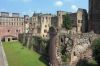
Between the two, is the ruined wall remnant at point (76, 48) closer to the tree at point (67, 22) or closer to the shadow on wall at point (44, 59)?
the shadow on wall at point (44, 59)

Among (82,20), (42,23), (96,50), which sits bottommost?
(96,50)

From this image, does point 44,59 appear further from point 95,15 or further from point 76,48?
point 95,15

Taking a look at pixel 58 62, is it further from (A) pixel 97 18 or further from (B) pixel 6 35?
(B) pixel 6 35

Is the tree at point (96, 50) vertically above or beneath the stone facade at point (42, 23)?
beneath

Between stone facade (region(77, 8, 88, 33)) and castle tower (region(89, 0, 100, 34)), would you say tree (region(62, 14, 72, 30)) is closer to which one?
stone facade (region(77, 8, 88, 33))

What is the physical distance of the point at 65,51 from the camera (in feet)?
100

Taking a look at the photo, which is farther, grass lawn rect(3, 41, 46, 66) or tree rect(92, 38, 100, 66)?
grass lawn rect(3, 41, 46, 66)

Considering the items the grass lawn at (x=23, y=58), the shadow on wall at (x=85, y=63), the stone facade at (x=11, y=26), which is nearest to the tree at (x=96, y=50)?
Answer: the shadow on wall at (x=85, y=63)

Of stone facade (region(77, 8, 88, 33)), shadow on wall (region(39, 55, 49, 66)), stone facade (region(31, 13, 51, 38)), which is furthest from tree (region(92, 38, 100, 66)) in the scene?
stone facade (region(31, 13, 51, 38))

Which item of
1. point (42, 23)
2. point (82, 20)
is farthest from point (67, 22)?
point (42, 23)

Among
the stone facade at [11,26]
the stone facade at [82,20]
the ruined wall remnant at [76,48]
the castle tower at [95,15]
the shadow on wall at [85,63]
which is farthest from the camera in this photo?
the stone facade at [11,26]

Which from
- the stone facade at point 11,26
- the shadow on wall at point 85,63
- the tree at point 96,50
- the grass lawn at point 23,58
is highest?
the stone facade at point 11,26

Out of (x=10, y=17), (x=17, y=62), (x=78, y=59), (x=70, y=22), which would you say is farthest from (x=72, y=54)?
(x=10, y=17)

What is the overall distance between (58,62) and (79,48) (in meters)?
2.75
